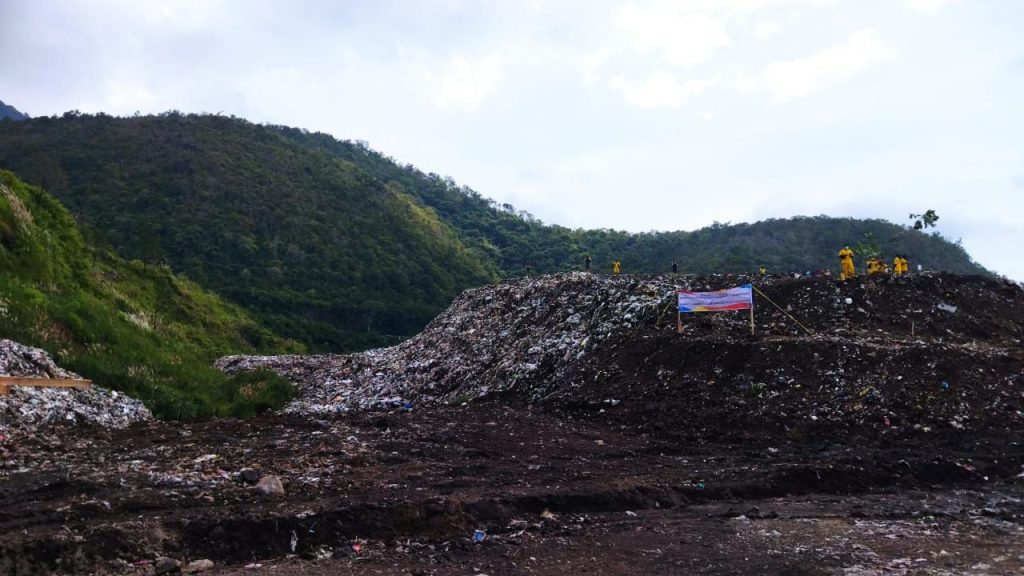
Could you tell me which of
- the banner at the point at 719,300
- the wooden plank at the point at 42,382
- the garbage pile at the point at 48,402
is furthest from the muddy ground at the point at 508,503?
the banner at the point at 719,300

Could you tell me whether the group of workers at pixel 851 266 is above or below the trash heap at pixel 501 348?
above

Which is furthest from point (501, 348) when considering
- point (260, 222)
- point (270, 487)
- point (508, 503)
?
point (260, 222)

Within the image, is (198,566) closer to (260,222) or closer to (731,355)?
(731,355)

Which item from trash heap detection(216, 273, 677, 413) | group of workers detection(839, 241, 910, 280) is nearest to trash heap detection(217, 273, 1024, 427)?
trash heap detection(216, 273, 677, 413)

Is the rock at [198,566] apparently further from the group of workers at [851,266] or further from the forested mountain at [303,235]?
the forested mountain at [303,235]

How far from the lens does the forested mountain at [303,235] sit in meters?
41.0

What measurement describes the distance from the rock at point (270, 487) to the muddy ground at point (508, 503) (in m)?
0.10

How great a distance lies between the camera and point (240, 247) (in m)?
43.8

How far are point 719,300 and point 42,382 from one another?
10790 millimetres

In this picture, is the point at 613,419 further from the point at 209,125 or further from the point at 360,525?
the point at 209,125

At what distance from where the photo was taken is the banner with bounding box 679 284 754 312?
40.4ft

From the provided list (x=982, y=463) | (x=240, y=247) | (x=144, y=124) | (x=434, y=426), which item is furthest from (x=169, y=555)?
(x=144, y=124)

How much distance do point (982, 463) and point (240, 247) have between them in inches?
1700

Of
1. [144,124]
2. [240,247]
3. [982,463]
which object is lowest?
[982,463]
